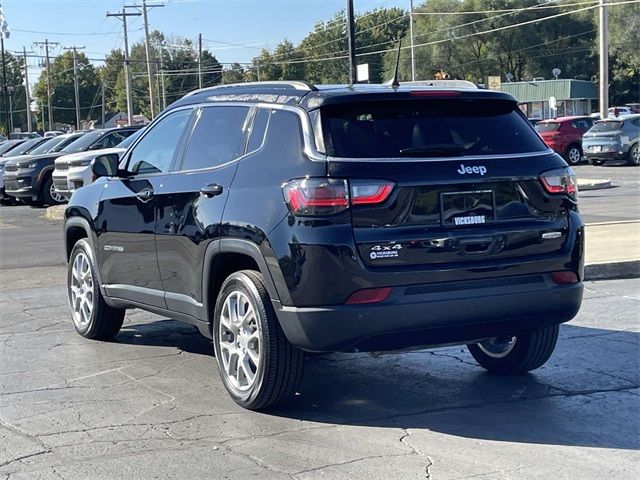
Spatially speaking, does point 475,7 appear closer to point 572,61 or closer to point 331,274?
point 572,61

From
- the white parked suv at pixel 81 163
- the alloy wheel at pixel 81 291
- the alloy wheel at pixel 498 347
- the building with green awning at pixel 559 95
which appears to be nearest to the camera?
the alloy wheel at pixel 498 347

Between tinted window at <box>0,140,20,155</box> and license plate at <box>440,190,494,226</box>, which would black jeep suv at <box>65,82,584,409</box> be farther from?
tinted window at <box>0,140,20,155</box>

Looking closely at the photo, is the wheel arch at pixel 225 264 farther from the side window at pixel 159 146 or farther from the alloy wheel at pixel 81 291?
the alloy wheel at pixel 81 291

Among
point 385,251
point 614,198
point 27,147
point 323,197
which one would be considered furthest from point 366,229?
point 27,147

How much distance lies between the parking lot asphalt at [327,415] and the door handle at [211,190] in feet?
4.34

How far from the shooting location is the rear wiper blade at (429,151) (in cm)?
531

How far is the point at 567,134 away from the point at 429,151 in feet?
98.1

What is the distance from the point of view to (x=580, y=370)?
6527 millimetres

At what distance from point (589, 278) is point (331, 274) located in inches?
232

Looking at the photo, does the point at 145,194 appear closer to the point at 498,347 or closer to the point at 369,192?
the point at 369,192

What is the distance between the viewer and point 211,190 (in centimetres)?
590

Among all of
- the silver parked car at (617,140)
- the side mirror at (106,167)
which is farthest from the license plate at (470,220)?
the silver parked car at (617,140)

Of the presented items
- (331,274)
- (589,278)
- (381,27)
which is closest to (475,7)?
(381,27)

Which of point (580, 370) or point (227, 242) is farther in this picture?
point (580, 370)
